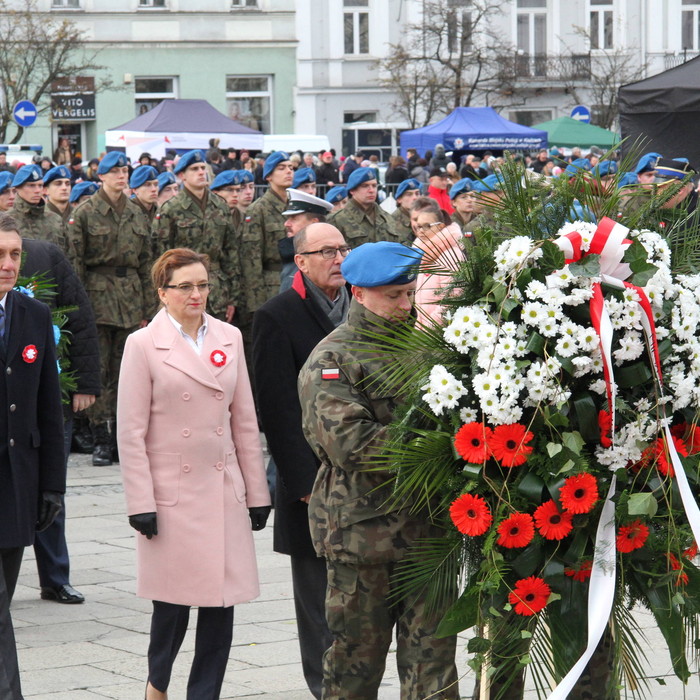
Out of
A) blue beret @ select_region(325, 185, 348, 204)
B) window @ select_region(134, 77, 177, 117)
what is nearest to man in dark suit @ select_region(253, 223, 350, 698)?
blue beret @ select_region(325, 185, 348, 204)

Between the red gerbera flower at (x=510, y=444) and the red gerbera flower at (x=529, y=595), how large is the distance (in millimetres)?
343

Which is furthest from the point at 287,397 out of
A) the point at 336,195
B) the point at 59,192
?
the point at 336,195

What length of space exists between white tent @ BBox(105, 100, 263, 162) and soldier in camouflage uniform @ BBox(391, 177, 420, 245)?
14652 mm

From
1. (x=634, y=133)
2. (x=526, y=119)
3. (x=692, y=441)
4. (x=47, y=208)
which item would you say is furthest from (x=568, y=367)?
(x=526, y=119)

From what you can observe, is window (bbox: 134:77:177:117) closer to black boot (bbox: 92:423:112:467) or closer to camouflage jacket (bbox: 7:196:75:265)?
camouflage jacket (bbox: 7:196:75:265)

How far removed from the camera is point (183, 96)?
4688 centimetres

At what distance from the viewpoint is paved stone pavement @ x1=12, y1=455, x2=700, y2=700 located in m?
5.91

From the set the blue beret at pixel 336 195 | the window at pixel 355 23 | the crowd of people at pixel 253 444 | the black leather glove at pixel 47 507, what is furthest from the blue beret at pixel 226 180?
the window at pixel 355 23

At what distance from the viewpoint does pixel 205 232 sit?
1178cm

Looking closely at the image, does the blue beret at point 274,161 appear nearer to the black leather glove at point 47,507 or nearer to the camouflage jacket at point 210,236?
the camouflage jacket at point 210,236

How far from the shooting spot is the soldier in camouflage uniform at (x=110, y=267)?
11.5 meters

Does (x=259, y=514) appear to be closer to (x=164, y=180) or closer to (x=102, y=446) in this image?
(x=102, y=446)

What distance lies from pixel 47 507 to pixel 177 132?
24.4m

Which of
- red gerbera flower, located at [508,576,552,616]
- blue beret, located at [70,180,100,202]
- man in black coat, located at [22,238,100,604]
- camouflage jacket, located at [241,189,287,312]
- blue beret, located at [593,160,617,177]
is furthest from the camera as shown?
blue beret, located at [70,180,100,202]
